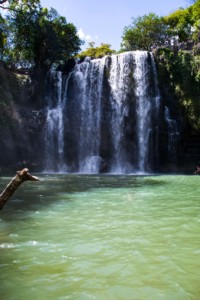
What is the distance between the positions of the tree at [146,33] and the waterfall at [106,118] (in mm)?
17783

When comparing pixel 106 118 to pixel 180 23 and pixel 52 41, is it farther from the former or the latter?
pixel 180 23

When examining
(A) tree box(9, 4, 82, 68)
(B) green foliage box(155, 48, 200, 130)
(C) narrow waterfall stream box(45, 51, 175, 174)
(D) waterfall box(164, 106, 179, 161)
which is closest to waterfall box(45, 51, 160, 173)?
(C) narrow waterfall stream box(45, 51, 175, 174)

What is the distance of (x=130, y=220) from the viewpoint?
784 cm

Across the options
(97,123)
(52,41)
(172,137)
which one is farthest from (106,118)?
(52,41)

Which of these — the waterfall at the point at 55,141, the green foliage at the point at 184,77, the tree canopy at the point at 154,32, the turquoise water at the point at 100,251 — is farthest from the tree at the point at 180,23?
the turquoise water at the point at 100,251

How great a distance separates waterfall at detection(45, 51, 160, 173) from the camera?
29094mm

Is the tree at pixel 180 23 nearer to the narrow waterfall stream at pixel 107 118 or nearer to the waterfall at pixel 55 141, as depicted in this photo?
the narrow waterfall stream at pixel 107 118

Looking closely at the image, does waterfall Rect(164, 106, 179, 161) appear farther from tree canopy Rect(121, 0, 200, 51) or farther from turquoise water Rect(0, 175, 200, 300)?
tree canopy Rect(121, 0, 200, 51)

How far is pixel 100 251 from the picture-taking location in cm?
549

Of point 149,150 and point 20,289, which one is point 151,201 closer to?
point 20,289

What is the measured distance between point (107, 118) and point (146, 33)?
22.8 meters

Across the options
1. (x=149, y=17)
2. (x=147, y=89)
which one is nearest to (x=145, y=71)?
(x=147, y=89)

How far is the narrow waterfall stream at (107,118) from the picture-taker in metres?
29.0

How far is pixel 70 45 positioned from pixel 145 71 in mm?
15220
